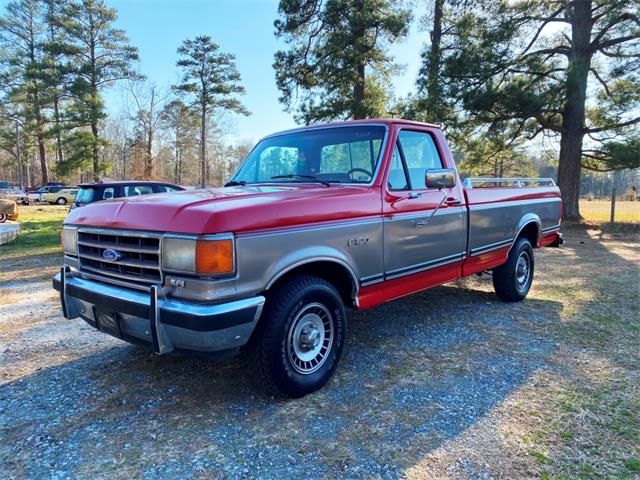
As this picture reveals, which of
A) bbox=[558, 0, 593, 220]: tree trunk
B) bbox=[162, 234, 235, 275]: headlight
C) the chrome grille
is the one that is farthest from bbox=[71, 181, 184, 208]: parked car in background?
bbox=[558, 0, 593, 220]: tree trunk

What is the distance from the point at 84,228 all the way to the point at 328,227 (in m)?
1.86

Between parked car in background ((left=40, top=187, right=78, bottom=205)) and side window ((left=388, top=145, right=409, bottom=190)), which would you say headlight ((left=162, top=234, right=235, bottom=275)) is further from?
parked car in background ((left=40, top=187, right=78, bottom=205))

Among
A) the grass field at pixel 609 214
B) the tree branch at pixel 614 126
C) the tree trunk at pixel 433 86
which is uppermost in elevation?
the tree trunk at pixel 433 86

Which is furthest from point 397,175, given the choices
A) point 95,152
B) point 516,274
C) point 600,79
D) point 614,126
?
point 95,152

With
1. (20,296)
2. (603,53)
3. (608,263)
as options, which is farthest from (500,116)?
(20,296)

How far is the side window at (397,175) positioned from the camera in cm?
383

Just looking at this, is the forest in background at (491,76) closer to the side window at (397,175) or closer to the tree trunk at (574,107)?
the tree trunk at (574,107)

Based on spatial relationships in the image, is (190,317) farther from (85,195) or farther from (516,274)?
(85,195)

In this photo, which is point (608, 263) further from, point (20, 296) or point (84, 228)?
point (20, 296)

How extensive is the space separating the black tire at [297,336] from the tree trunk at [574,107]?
13.2m

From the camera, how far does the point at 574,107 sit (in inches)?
555

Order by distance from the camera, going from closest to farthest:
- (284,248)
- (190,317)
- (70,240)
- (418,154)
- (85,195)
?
(190,317) → (284,248) → (70,240) → (418,154) → (85,195)

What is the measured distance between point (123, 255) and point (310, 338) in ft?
4.74

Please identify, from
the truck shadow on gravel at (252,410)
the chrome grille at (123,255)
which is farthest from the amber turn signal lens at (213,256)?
the truck shadow on gravel at (252,410)
